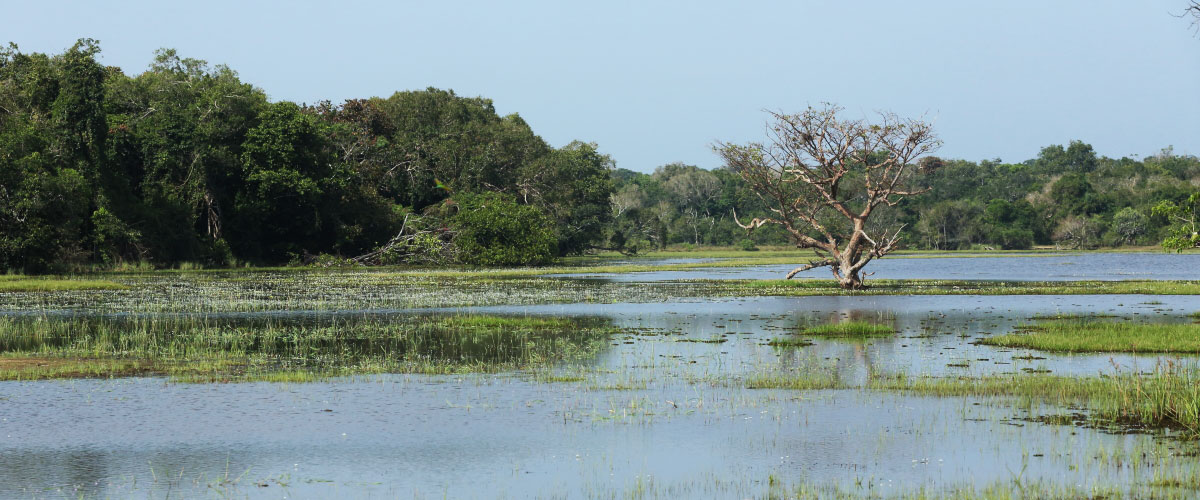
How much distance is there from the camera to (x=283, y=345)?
81.0 feet

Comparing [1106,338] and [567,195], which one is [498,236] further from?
[1106,338]

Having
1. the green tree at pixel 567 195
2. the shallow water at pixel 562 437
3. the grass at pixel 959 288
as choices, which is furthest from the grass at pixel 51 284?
the green tree at pixel 567 195

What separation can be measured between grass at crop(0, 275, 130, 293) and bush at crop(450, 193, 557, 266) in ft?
93.8

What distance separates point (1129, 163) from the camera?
157 meters

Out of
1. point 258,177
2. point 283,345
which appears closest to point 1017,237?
point 258,177

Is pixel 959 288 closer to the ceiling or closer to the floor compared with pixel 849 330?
closer to the floor

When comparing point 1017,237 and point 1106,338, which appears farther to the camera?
point 1017,237

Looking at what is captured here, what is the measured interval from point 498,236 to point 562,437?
6029 centimetres

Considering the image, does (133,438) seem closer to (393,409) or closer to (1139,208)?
(393,409)

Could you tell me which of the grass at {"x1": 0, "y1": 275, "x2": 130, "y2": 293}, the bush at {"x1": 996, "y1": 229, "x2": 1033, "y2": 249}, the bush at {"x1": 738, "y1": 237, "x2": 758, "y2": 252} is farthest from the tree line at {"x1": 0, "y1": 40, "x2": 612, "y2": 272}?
the bush at {"x1": 996, "y1": 229, "x2": 1033, "y2": 249}

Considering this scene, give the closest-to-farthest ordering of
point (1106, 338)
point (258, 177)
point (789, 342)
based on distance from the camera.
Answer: point (1106, 338) < point (789, 342) < point (258, 177)

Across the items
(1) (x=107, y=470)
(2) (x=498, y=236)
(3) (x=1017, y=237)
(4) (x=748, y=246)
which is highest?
(2) (x=498, y=236)

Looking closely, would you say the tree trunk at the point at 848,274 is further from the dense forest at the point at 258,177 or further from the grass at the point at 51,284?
the grass at the point at 51,284

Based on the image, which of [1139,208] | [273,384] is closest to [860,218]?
[273,384]
